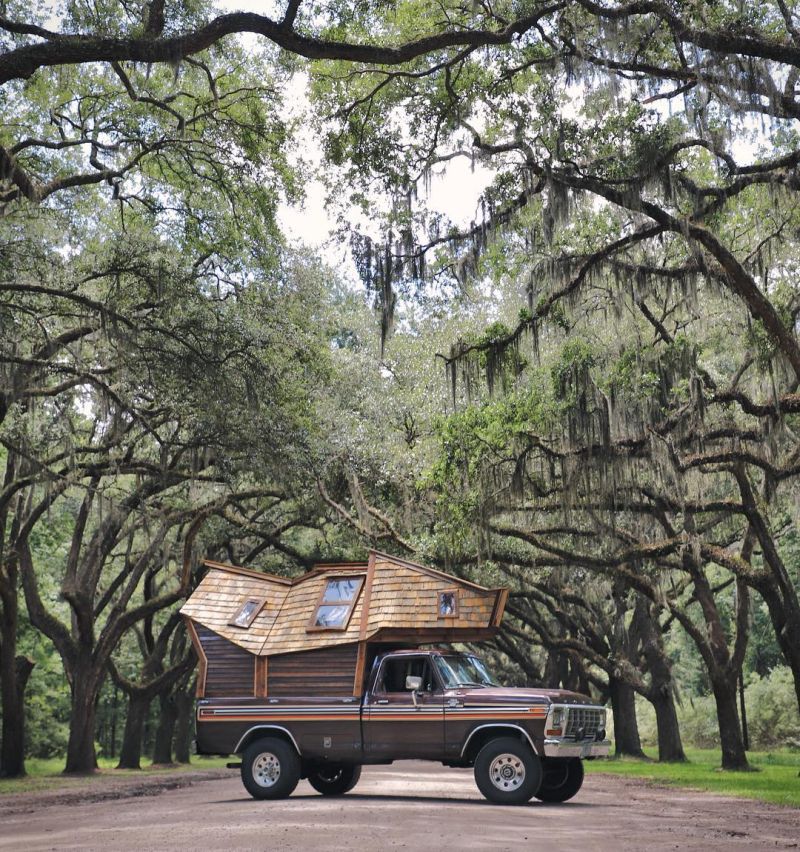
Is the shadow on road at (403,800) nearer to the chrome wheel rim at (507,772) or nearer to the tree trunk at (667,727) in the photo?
the chrome wheel rim at (507,772)

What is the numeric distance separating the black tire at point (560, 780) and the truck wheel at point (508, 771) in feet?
2.50

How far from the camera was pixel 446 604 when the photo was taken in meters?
15.0

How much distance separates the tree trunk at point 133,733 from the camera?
103 ft

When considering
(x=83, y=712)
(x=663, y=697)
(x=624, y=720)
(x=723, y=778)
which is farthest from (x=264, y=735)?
(x=624, y=720)

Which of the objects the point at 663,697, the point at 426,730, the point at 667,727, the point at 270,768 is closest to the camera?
the point at 426,730

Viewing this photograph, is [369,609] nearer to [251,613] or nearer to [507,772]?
[251,613]

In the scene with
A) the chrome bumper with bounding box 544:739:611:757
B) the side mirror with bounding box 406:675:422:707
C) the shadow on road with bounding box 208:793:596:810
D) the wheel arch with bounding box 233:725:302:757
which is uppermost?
the side mirror with bounding box 406:675:422:707

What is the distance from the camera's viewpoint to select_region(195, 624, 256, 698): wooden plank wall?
15.5 meters

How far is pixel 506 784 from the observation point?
13586 millimetres

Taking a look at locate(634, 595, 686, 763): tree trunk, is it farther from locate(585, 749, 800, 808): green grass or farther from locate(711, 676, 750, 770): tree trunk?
locate(711, 676, 750, 770): tree trunk

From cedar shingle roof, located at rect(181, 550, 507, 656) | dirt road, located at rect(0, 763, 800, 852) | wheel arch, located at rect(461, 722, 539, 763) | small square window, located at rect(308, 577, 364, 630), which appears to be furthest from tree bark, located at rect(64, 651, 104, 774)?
wheel arch, located at rect(461, 722, 539, 763)

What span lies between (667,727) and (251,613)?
18875 mm

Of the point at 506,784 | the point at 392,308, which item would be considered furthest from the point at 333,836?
the point at 392,308

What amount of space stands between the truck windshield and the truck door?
0.16 m
